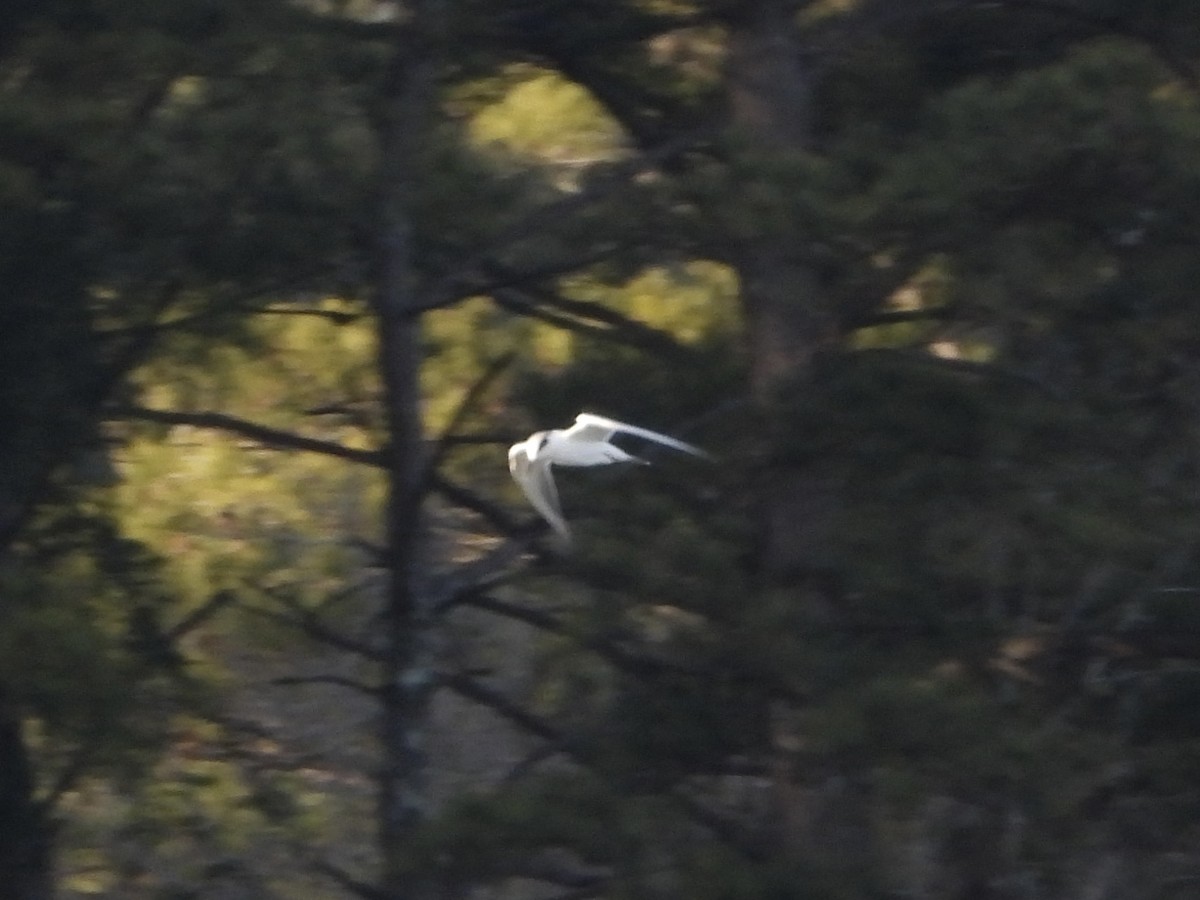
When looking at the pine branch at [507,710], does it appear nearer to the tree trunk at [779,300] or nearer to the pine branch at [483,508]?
the pine branch at [483,508]

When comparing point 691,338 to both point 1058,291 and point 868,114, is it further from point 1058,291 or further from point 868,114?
point 1058,291

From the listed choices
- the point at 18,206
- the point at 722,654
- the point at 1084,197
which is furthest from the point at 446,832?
the point at 1084,197

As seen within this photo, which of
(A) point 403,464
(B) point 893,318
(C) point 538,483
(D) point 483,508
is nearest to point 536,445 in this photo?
(C) point 538,483

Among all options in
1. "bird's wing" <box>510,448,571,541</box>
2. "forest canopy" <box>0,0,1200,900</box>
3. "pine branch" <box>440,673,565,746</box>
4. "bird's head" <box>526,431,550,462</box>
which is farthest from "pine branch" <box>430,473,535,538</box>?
"bird's head" <box>526,431,550,462</box>

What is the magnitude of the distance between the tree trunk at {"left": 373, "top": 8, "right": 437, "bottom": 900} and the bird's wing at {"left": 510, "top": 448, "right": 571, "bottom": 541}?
86 cm

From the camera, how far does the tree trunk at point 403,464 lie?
24.1 feet

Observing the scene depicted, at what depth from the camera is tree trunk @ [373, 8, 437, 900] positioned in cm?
733

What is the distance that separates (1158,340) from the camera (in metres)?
7.40

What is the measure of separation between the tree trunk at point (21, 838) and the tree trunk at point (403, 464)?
110cm

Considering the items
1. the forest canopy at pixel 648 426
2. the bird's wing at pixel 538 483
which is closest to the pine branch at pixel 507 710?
the forest canopy at pixel 648 426

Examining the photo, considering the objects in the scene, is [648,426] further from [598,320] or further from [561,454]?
[561,454]

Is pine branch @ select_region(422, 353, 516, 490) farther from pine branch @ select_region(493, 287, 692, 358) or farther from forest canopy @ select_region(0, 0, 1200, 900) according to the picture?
pine branch @ select_region(493, 287, 692, 358)

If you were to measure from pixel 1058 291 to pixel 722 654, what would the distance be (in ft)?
4.66

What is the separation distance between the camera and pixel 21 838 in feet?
26.5
